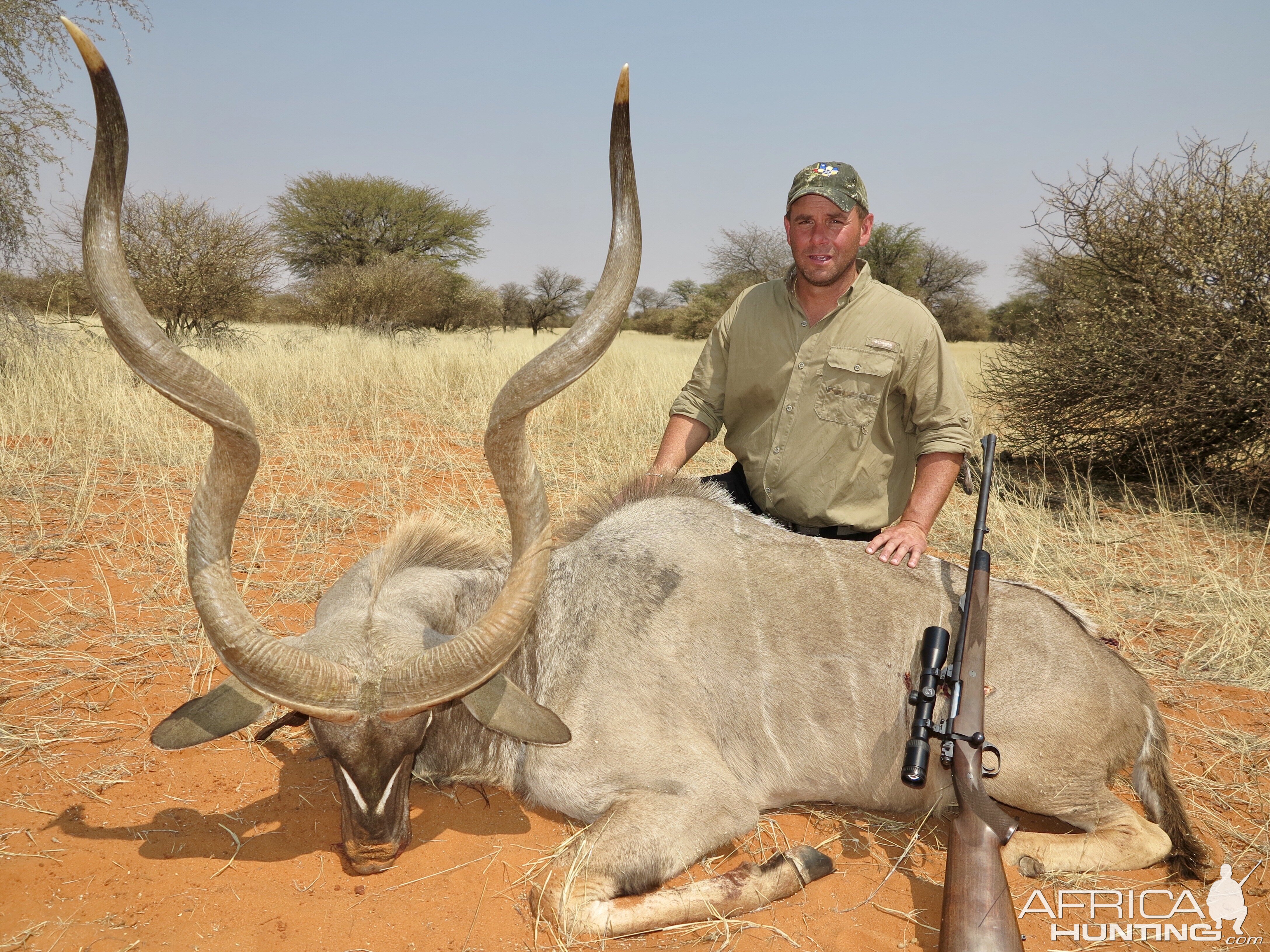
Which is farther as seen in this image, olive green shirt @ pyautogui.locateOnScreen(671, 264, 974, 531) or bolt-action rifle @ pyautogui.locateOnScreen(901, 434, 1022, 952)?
olive green shirt @ pyautogui.locateOnScreen(671, 264, 974, 531)

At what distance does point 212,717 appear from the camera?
268cm

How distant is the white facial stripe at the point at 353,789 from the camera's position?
2668 mm

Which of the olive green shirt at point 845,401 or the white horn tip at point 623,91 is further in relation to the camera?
the olive green shirt at point 845,401

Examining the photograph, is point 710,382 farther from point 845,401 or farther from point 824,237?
point 824,237

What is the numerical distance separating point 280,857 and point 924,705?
2.34 meters

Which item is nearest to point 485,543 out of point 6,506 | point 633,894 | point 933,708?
point 633,894

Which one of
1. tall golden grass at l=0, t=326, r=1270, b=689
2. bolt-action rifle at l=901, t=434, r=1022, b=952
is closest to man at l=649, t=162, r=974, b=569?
bolt-action rifle at l=901, t=434, r=1022, b=952

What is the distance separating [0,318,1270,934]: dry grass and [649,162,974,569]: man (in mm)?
1604

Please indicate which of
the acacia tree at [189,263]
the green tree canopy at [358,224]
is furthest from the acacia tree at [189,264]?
the green tree canopy at [358,224]

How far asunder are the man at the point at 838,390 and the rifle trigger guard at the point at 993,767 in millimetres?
1140

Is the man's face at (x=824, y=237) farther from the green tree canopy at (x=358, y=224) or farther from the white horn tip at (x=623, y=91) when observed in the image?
the green tree canopy at (x=358, y=224)

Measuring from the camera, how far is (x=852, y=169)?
14.1ft

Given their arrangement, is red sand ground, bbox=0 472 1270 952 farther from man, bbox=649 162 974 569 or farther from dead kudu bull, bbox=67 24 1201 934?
man, bbox=649 162 974 569

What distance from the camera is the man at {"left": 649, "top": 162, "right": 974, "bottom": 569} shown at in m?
4.11
